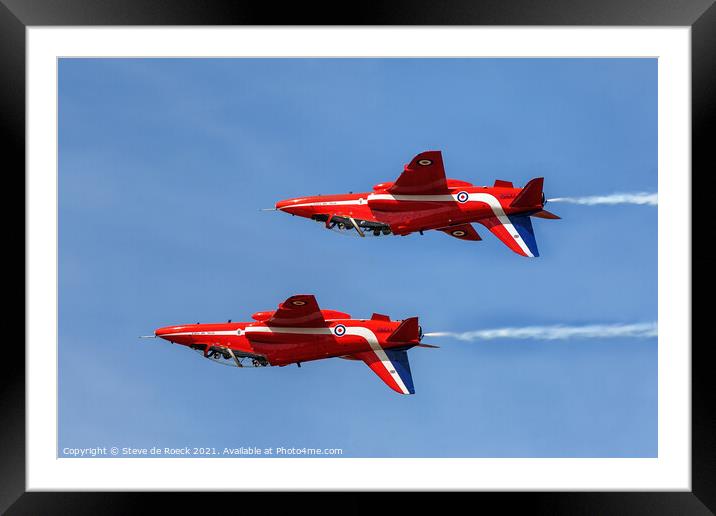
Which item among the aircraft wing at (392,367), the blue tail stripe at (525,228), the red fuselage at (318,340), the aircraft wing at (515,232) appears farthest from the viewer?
the blue tail stripe at (525,228)

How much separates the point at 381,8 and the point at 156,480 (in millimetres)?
12973

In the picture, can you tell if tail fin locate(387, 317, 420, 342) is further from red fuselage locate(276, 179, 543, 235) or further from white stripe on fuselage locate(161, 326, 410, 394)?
red fuselage locate(276, 179, 543, 235)

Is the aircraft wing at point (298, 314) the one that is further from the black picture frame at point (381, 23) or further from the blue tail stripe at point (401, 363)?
the black picture frame at point (381, 23)

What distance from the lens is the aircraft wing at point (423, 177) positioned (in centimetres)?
2911

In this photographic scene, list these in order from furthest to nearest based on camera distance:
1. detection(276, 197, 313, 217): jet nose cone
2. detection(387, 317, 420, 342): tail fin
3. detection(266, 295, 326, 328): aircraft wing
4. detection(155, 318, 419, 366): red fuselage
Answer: detection(276, 197, 313, 217): jet nose cone
detection(155, 318, 419, 366): red fuselage
detection(387, 317, 420, 342): tail fin
detection(266, 295, 326, 328): aircraft wing

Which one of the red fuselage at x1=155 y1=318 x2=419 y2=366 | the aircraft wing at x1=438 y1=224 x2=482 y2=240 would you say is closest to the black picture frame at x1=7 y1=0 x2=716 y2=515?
the red fuselage at x1=155 y1=318 x2=419 y2=366

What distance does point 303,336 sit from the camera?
2977cm

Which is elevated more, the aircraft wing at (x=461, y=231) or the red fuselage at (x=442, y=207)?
the red fuselage at (x=442, y=207)

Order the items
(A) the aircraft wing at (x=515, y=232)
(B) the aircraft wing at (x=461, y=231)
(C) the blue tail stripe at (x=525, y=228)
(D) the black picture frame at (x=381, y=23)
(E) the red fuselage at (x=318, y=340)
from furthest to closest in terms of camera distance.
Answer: (B) the aircraft wing at (x=461, y=231), (C) the blue tail stripe at (x=525, y=228), (A) the aircraft wing at (x=515, y=232), (E) the red fuselage at (x=318, y=340), (D) the black picture frame at (x=381, y=23)

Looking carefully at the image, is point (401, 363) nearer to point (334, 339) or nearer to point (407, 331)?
point (407, 331)

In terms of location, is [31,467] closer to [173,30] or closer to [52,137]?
[52,137]

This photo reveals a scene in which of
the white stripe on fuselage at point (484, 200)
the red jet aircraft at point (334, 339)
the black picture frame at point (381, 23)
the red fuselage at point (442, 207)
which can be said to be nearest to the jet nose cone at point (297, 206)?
the red fuselage at point (442, 207)

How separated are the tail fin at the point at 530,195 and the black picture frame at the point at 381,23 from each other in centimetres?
517

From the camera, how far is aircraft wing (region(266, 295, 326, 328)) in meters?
29.1
